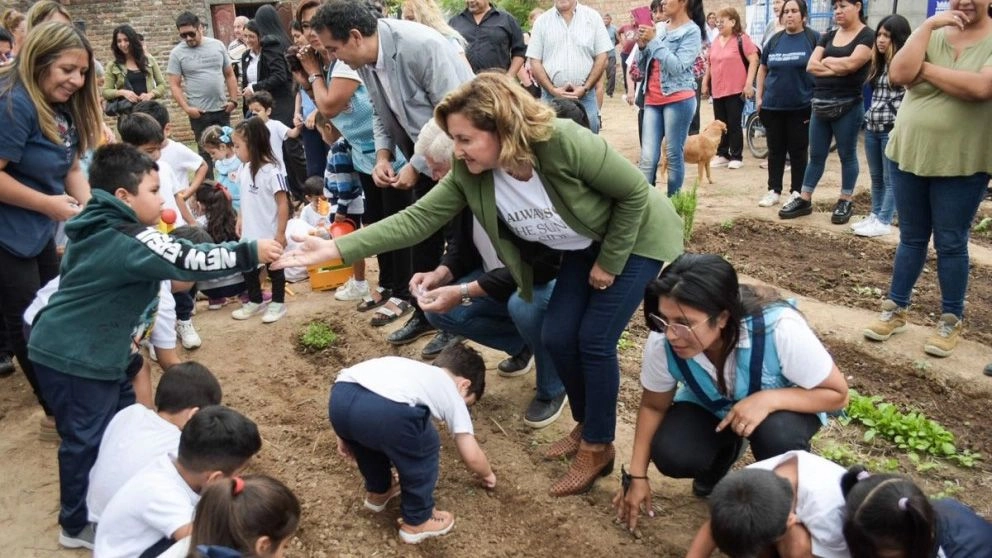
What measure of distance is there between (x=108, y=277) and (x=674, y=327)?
2019mm

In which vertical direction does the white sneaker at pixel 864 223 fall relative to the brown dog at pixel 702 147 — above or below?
below

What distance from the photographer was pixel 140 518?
7.81 ft

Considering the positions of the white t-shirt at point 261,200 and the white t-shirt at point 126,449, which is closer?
the white t-shirt at point 126,449

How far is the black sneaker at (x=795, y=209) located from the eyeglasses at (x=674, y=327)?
4483 mm

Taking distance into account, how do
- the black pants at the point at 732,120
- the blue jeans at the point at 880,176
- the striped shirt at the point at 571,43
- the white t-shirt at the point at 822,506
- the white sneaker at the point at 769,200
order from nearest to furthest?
1. the white t-shirt at the point at 822,506
2. the blue jeans at the point at 880,176
3. the striped shirt at the point at 571,43
4. the white sneaker at the point at 769,200
5. the black pants at the point at 732,120

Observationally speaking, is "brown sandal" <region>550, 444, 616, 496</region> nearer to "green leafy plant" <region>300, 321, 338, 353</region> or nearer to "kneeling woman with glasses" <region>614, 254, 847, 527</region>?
"kneeling woman with glasses" <region>614, 254, 847, 527</region>

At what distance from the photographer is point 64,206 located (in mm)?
3389

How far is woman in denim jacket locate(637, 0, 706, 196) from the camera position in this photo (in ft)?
21.2

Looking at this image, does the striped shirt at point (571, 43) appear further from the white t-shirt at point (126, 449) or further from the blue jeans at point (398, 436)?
the white t-shirt at point (126, 449)

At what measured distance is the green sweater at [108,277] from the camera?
8.80 ft

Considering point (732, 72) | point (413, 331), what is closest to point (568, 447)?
point (413, 331)

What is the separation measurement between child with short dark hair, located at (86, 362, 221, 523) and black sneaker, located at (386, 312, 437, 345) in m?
1.62

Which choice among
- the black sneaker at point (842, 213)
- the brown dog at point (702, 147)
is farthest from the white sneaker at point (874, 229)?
the brown dog at point (702, 147)

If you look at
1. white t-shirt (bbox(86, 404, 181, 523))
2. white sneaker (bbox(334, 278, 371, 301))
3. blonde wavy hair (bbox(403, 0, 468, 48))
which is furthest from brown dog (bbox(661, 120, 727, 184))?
white t-shirt (bbox(86, 404, 181, 523))
